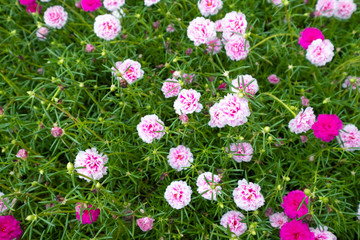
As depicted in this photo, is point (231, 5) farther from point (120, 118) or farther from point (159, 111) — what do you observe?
point (120, 118)

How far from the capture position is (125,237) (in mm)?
2598

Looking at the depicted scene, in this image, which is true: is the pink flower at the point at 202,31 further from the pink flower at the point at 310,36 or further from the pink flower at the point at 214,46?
the pink flower at the point at 310,36

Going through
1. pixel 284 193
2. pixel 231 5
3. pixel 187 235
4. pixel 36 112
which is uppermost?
pixel 231 5

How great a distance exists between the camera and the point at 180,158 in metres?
2.47

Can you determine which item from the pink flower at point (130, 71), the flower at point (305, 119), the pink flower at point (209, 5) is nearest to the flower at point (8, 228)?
the pink flower at point (130, 71)

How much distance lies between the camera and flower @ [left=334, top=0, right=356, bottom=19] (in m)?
3.12

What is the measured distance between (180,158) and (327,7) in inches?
86.6

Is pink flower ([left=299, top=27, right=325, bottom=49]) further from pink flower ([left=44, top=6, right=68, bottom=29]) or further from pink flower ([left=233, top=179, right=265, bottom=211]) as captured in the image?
pink flower ([left=44, top=6, right=68, bottom=29])

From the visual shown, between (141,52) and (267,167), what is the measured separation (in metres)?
1.85

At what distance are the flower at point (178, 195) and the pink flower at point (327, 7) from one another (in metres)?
2.31

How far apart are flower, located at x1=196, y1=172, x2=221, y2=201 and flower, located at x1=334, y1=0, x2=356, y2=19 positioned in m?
2.30

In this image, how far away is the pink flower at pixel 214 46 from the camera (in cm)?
277

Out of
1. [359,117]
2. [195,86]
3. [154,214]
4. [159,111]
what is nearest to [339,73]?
[359,117]

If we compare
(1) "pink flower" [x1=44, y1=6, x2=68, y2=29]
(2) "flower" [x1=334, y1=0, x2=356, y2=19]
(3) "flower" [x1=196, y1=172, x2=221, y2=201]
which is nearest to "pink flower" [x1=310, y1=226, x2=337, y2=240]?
(3) "flower" [x1=196, y1=172, x2=221, y2=201]
